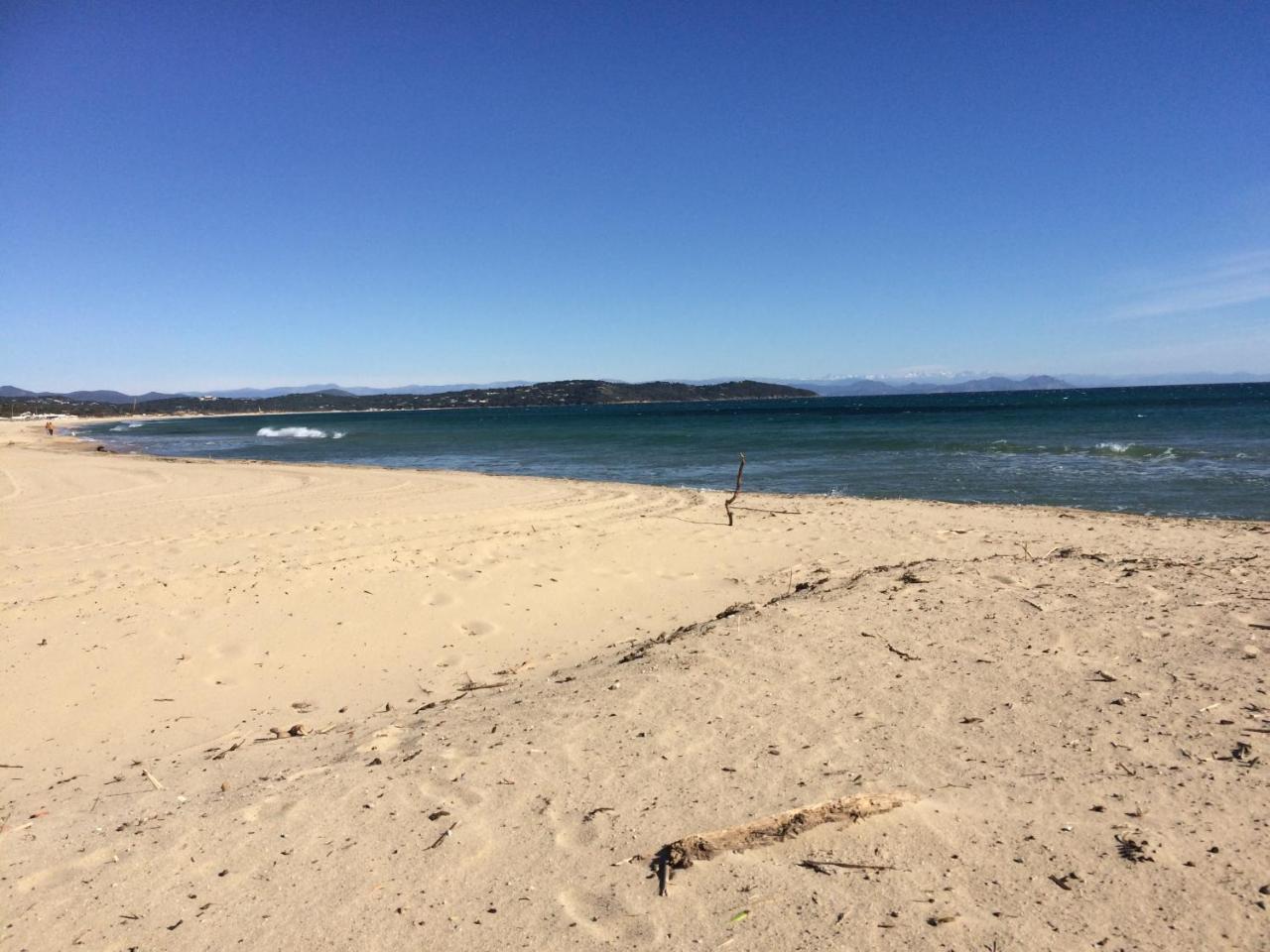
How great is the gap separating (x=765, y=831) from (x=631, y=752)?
1042 mm

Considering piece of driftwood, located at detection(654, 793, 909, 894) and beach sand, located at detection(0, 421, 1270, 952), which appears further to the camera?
piece of driftwood, located at detection(654, 793, 909, 894)

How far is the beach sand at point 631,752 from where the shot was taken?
102 inches

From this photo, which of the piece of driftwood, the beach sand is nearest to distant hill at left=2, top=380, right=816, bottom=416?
the beach sand

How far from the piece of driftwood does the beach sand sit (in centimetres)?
5

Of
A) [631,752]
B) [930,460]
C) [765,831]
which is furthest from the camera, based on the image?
[930,460]

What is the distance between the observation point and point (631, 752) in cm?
378

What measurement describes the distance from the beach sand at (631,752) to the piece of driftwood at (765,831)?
0.05 m

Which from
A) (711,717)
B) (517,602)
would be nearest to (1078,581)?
(711,717)

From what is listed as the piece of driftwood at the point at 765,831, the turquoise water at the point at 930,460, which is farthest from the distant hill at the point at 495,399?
the piece of driftwood at the point at 765,831

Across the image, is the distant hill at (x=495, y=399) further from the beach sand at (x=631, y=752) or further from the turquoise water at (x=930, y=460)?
the beach sand at (x=631, y=752)

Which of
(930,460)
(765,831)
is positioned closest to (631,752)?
(765,831)

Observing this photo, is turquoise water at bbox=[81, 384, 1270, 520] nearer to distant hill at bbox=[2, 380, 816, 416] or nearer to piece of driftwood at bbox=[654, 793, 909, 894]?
piece of driftwood at bbox=[654, 793, 909, 894]

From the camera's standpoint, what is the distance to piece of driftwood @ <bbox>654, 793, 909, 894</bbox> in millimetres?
2807

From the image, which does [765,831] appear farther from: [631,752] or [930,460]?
[930,460]
